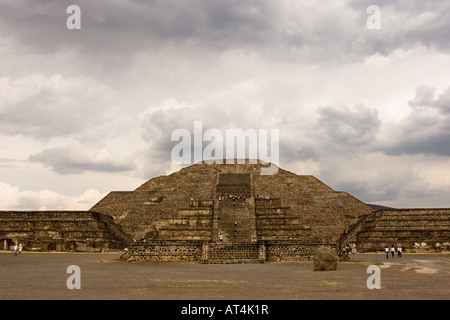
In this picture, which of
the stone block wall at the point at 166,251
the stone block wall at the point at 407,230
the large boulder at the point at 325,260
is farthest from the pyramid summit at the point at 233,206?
the large boulder at the point at 325,260

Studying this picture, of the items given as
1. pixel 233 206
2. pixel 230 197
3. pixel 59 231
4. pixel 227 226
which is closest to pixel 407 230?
pixel 227 226

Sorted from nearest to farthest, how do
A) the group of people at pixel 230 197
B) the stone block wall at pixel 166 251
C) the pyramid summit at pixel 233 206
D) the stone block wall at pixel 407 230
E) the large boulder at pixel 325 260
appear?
the large boulder at pixel 325 260, the stone block wall at pixel 166 251, the stone block wall at pixel 407 230, the pyramid summit at pixel 233 206, the group of people at pixel 230 197

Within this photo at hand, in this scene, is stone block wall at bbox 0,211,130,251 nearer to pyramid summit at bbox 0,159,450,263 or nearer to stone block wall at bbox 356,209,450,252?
pyramid summit at bbox 0,159,450,263

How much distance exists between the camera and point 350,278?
13.7 meters

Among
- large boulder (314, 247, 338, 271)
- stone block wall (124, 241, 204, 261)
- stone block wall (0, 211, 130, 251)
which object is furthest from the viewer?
stone block wall (0, 211, 130, 251)

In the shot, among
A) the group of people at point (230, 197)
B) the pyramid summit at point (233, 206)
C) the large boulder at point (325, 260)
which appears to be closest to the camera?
the large boulder at point (325, 260)

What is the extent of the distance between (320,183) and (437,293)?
43.4m

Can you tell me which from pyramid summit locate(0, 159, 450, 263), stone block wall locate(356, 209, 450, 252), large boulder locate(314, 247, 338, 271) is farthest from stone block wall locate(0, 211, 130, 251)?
large boulder locate(314, 247, 338, 271)

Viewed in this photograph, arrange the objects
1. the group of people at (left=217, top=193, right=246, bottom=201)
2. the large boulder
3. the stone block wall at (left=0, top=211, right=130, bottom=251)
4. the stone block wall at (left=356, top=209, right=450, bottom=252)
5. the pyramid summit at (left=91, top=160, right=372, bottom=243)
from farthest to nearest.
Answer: the group of people at (left=217, top=193, right=246, bottom=201) → the pyramid summit at (left=91, top=160, right=372, bottom=243) → the stone block wall at (left=0, top=211, right=130, bottom=251) → the stone block wall at (left=356, top=209, right=450, bottom=252) → the large boulder

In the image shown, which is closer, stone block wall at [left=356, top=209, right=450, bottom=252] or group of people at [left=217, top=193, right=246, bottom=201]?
stone block wall at [left=356, top=209, right=450, bottom=252]

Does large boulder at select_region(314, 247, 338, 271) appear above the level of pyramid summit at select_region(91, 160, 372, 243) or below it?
below

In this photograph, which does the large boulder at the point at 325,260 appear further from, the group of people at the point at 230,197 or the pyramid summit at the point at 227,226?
the group of people at the point at 230,197

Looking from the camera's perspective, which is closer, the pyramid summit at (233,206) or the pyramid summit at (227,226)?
the pyramid summit at (227,226)

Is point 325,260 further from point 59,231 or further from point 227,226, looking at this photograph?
point 59,231
